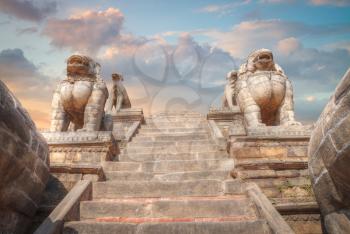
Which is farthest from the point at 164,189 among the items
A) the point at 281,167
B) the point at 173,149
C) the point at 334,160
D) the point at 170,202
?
the point at 173,149

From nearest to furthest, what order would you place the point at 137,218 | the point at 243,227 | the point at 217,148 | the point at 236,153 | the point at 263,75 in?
the point at 243,227, the point at 137,218, the point at 236,153, the point at 263,75, the point at 217,148

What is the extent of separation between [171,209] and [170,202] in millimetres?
88

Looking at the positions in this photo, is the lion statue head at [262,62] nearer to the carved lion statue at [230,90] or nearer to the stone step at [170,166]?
the stone step at [170,166]

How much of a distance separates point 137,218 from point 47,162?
1.35 m

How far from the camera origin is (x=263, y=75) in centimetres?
579

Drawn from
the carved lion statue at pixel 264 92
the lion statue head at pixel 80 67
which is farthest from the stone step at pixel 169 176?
the lion statue head at pixel 80 67

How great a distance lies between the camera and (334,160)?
7.31 feet

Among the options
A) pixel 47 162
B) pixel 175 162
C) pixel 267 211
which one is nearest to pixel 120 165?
pixel 175 162

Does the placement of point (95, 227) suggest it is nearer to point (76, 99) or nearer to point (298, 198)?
point (298, 198)

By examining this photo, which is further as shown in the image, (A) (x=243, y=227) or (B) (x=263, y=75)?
(B) (x=263, y=75)

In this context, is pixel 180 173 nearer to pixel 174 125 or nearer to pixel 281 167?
pixel 281 167

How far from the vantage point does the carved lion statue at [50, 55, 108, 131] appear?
5820 mm

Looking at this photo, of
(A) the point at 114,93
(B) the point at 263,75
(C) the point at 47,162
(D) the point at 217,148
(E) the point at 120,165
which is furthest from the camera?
(A) the point at 114,93

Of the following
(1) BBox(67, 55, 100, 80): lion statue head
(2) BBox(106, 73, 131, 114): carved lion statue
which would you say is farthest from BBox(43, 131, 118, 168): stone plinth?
(2) BBox(106, 73, 131, 114): carved lion statue
